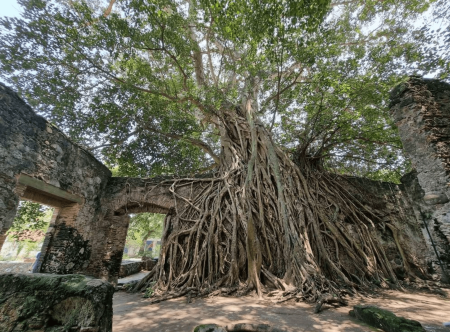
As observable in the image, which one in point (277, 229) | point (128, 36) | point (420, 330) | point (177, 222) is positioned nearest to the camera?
point (420, 330)

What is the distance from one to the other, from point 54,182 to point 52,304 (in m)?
3.02

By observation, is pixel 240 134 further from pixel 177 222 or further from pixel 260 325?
pixel 260 325

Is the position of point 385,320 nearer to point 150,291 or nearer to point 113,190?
point 150,291

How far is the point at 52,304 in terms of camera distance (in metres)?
1.47

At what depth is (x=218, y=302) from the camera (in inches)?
119

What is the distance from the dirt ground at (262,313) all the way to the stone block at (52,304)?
96cm

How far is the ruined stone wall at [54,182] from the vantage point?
308 cm

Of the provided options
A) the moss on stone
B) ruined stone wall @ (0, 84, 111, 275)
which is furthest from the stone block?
the moss on stone

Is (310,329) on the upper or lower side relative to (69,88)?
lower

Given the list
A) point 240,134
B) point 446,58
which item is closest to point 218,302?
point 240,134

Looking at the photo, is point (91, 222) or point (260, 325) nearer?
point (260, 325)

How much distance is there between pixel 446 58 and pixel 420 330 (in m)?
4.89

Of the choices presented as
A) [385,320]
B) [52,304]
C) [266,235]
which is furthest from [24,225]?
[385,320]

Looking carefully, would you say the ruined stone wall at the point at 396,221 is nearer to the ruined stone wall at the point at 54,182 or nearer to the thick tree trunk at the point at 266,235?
the thick tree trunk at the point at 266,235
